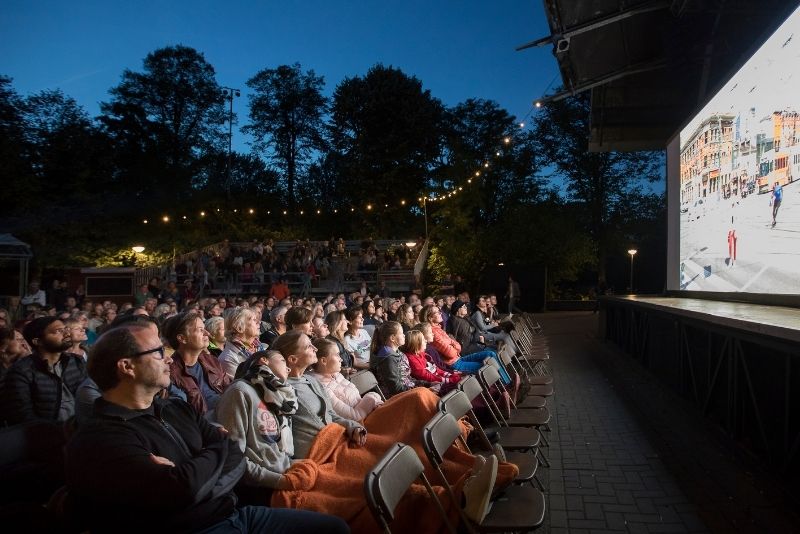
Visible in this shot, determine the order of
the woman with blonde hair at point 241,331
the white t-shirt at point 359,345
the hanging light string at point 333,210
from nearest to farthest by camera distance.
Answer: the woman with blonde hair at point 241,331
the white t-shirt at point 359,345
the hanging light string at point 333,210

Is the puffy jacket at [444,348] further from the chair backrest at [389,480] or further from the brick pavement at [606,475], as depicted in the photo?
the chair backrest at [389,480]

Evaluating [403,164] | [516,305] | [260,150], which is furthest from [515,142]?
[260,150]

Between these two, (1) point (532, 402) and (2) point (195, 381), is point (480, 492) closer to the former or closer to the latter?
(2) point (195, 381)

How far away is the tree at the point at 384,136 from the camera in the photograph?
105 ft

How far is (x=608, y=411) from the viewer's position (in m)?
6.14

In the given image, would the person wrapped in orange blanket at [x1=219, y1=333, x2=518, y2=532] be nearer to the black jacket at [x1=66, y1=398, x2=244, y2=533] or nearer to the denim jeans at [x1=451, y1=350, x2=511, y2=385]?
the black jacket at [x1=66, y1=398, x2=244, y2=533]

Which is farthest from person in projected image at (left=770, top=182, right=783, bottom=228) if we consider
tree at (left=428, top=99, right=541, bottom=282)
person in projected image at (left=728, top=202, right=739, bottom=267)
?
tree at (left=428, top=99, right=541, bottom=282)

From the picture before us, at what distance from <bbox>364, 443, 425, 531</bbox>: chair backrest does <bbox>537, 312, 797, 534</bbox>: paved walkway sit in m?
1.50

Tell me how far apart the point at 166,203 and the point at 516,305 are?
22.8 meters

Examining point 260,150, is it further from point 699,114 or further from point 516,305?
point 699,114

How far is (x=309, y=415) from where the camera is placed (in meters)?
3.25

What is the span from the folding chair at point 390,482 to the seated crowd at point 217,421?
Answer: 0.26 meters

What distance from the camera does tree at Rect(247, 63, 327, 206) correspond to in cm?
4175

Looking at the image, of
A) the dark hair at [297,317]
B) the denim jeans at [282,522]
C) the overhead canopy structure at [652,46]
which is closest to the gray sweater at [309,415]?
the denim jeans at [282,522]
